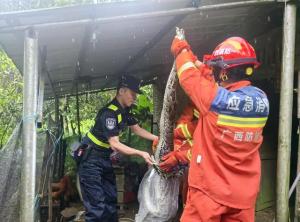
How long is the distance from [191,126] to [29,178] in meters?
1.57

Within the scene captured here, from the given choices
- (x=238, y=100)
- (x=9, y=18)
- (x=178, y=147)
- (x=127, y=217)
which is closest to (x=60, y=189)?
(x=127, y=217)

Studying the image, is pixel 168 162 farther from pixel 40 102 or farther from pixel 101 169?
pixel 40 102

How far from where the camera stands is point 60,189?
791 cm

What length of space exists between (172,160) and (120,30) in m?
1.49

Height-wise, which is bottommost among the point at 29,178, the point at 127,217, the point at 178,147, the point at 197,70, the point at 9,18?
the point at 127,217

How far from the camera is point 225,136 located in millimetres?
3236

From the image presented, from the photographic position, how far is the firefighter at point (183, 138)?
4.08 meters

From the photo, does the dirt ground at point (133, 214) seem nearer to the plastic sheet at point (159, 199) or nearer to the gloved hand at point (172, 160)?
the plastic sheet at point (159, 199)

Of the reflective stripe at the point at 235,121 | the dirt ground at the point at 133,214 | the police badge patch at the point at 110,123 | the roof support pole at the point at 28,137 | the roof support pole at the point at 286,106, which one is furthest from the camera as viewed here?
the dirt ground at the point at 133,214

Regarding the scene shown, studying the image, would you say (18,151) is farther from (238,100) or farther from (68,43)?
(238,100)

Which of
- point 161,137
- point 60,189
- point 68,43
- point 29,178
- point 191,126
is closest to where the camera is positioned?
point 29,178

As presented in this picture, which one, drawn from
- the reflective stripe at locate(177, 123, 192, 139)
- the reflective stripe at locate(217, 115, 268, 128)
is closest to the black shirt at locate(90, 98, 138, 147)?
the reflective stripe at locate(177, 123, 192, 139)

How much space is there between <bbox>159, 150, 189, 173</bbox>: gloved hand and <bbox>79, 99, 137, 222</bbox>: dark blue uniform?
84cm

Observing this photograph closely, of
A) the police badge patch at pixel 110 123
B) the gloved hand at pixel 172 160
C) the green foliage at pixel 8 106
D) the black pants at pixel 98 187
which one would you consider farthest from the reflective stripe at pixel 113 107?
the green foliage at pixel 8 106
